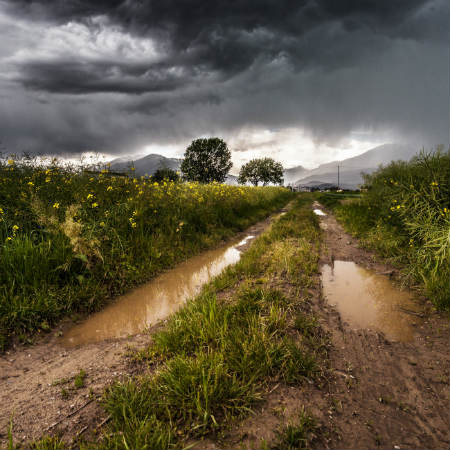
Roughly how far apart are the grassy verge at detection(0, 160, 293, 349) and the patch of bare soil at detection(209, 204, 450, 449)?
11.3 ft

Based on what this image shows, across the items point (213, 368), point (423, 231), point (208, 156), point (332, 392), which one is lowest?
point (332, 392)

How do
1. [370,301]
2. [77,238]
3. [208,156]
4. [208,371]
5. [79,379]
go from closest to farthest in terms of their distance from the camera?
[208,371] < [79,379] < [370,301] < [77,238] < [208,156]

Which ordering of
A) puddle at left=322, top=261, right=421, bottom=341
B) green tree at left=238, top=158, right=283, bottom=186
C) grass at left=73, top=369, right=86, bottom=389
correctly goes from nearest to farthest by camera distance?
grass at left=73, top=369, right=86, bottom=389, puddle at left=322, top=261, right=421, bottom=341, green tree at left=238, top=158, right=283, bottom=186

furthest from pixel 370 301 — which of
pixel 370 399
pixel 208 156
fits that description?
pixel 208 156

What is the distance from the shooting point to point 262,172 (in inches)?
3095

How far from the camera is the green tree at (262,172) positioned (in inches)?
3097

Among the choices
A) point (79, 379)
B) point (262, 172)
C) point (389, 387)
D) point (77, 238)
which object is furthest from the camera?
point (262, 172)

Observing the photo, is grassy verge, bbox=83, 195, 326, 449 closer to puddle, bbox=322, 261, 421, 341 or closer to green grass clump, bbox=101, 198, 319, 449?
green grass clump, bbox=101, 198, 319, 449

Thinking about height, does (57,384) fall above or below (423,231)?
below

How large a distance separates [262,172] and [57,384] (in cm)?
8001

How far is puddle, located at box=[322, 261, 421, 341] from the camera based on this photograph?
346cm

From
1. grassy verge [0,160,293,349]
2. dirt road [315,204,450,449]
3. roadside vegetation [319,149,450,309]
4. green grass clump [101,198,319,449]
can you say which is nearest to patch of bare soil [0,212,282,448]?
green grass clump [101,198,319,449]

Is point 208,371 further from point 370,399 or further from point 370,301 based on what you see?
point 370,301

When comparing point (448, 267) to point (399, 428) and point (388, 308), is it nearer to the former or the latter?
point (388, 308)
